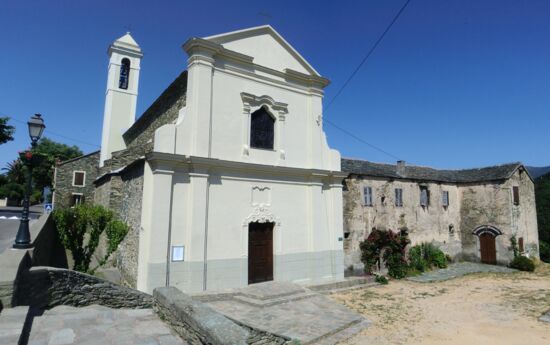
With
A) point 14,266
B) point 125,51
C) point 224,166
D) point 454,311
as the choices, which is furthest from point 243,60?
point 125,51

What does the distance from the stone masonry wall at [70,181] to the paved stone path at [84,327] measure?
57.1ft

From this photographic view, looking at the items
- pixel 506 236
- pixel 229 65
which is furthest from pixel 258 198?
pixel 506 236

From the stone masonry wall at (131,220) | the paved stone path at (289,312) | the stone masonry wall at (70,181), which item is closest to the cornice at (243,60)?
the stone masonry wall at (131,220)

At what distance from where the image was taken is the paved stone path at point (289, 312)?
27.5 ft

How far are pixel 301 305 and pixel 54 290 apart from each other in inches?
276

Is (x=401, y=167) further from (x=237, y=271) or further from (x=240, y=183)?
(x=237, y=271)

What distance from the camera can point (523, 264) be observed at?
2041cm

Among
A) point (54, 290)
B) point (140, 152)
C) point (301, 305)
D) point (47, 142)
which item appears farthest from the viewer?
point (47, 142)

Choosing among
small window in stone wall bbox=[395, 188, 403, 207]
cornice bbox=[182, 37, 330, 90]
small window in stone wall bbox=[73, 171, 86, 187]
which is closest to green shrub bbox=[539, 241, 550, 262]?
small window in stone wall bbox=[395, 188, 403, 207]

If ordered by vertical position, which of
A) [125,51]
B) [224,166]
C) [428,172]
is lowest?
[224,166]

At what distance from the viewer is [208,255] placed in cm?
1111

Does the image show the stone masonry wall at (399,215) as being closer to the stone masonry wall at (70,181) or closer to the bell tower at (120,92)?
the bell tower at (120,92)

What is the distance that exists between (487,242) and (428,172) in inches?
239

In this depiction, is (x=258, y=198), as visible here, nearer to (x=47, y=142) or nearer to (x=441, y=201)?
(x=441, y=201)
